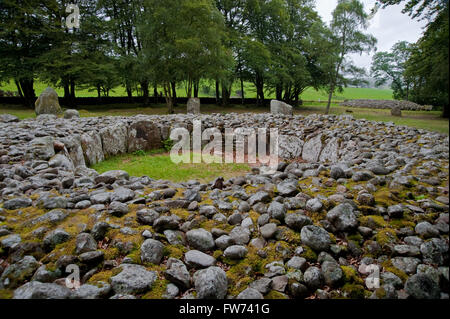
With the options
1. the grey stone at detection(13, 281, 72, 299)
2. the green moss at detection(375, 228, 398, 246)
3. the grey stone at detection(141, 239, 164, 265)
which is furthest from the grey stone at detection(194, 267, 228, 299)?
the green moss at detection(375, 228, 398, 246)

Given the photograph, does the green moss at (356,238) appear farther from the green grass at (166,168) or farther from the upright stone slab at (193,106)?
the upright stone slab at (193,106)

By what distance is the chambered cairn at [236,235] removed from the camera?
5.43 feet

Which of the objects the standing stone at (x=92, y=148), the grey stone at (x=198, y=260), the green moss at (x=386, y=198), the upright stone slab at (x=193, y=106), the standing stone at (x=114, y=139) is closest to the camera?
the grey stone at (x=198, y=260)

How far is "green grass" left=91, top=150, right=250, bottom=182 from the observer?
5715mm

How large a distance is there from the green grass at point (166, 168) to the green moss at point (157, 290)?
11.9 feet

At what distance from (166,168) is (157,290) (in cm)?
476

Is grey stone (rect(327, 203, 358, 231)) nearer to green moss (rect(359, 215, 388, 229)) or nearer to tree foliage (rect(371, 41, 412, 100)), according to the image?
green moss (rect(359, 215, 388, 229))

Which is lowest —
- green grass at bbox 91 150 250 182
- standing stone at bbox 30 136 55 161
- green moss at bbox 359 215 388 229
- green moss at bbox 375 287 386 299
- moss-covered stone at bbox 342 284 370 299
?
green grass at bbox 91 150 250 182

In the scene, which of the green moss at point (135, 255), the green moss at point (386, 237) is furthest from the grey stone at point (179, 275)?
the green moss at point (386, 237)

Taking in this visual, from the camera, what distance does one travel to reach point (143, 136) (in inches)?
335

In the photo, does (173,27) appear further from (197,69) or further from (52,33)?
(52,33)

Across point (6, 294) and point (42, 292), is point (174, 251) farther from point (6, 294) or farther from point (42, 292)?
point (6, 294)

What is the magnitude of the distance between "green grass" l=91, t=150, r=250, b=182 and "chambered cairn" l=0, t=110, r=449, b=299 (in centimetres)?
172

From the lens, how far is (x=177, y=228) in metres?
2.45
